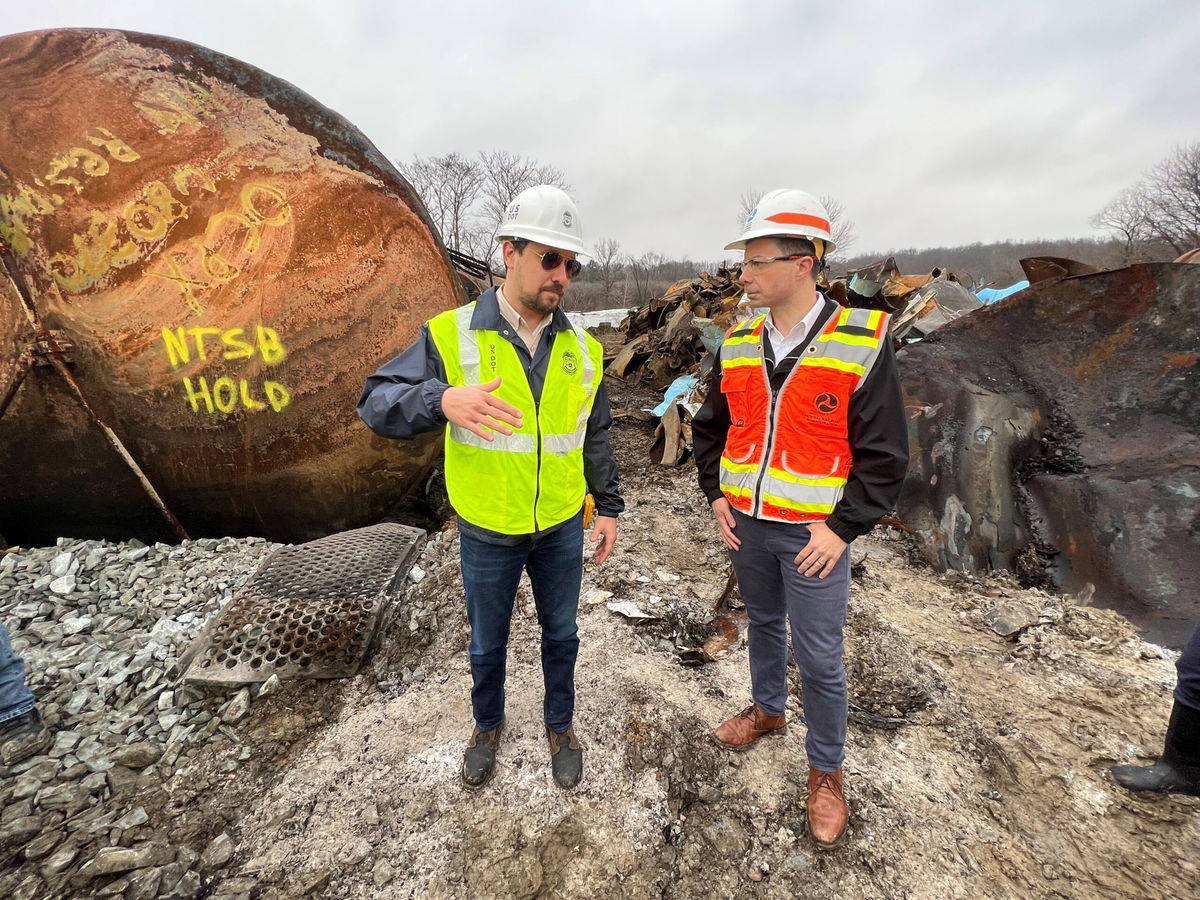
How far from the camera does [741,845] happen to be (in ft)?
6.24

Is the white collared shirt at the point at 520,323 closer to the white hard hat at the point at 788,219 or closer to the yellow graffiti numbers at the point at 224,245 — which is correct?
the white hard hat at the point at 788,219

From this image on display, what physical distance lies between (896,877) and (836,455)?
138 centimetres

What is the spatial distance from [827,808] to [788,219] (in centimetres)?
194

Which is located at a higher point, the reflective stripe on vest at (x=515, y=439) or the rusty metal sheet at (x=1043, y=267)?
the rusty metal sheet at (x=1043, y=267)

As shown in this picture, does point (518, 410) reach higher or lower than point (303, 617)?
higher

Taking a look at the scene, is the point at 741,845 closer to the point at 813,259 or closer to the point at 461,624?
the point at 461,624

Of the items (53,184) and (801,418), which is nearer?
(801,418)

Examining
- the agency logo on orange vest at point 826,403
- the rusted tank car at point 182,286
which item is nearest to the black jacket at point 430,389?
the agency logo on orange vest at point 826,403

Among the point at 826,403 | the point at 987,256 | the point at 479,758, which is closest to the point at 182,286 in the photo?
the point at 479,758

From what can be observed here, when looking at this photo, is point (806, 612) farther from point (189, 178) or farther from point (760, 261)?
point (189, 178)

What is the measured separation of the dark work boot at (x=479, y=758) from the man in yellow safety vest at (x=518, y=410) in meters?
0.35

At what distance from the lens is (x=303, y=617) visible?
2932 mm

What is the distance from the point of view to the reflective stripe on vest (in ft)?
5.65

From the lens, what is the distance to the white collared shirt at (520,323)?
1774 mm
